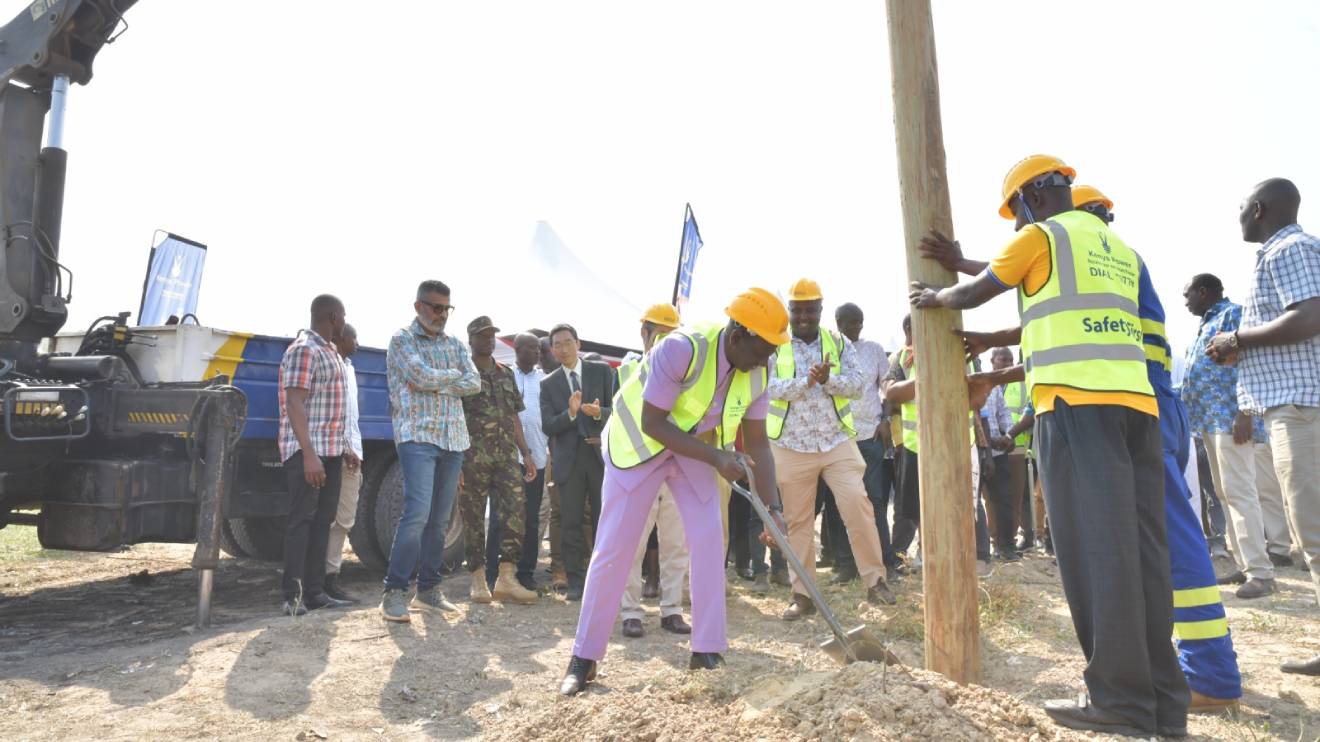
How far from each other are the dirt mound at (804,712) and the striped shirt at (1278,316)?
6.96 feet

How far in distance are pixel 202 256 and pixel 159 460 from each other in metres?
7.71

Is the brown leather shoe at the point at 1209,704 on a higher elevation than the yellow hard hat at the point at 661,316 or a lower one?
lower

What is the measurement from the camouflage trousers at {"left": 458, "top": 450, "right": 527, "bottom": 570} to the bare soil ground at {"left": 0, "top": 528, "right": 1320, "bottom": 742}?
1.39 ft

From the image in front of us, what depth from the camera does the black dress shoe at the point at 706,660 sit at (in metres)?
3.95

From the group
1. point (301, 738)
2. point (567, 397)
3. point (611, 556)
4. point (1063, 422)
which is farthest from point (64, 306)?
point (1063, 422)

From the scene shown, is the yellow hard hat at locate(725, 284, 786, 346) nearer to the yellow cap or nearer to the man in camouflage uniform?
the yellow cap

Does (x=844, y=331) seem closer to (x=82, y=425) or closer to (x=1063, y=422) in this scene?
(x=1063, y=422)

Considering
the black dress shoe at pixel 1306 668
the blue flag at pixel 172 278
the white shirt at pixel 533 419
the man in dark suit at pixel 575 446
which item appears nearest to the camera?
the black dress shoe at pixel 1306 668

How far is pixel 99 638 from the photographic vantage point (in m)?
5.38

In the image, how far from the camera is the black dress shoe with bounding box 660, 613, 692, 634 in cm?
544

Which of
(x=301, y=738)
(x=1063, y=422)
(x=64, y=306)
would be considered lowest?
(x=301, y=738)

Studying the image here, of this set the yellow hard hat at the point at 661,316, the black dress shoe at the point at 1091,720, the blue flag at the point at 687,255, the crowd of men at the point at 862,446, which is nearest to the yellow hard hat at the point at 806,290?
the crowd of men at the point at 862,446

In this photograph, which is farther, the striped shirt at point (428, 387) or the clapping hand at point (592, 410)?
the clapping hand at point (592, 410)

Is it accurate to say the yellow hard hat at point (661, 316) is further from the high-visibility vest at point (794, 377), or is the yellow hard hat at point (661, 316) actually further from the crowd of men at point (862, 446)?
the high-visibility vest at point (794, 377)
